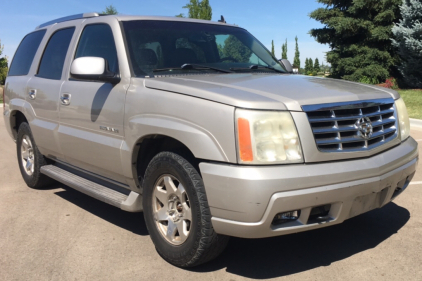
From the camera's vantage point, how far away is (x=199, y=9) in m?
33.2

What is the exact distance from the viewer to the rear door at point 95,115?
3936 millimetres

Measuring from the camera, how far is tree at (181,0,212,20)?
32831 mm

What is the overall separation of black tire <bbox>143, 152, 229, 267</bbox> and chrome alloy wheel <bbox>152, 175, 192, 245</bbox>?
42 mm

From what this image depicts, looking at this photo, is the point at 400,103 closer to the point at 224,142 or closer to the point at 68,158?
the point at 224,142

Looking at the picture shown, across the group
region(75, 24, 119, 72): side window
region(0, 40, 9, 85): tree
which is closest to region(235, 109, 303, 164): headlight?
region(75, 24, 119, 72): side window

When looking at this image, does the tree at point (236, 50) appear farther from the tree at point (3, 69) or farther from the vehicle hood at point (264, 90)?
the tree at point (3, 69)

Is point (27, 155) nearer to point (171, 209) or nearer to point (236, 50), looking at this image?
point (236, 50)

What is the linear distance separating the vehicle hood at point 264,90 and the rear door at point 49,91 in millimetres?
1641

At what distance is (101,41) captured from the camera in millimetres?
4457

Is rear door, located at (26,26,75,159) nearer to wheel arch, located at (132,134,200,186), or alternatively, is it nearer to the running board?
the running board

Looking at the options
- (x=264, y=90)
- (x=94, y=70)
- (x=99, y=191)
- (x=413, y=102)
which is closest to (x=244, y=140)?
(x=264, y=90)

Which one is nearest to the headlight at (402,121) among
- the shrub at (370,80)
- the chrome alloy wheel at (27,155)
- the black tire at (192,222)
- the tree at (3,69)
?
the black tire at (192,222)

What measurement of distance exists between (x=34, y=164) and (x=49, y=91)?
1.19 metres

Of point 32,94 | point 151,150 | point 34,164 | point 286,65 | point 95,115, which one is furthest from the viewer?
point 34,164
